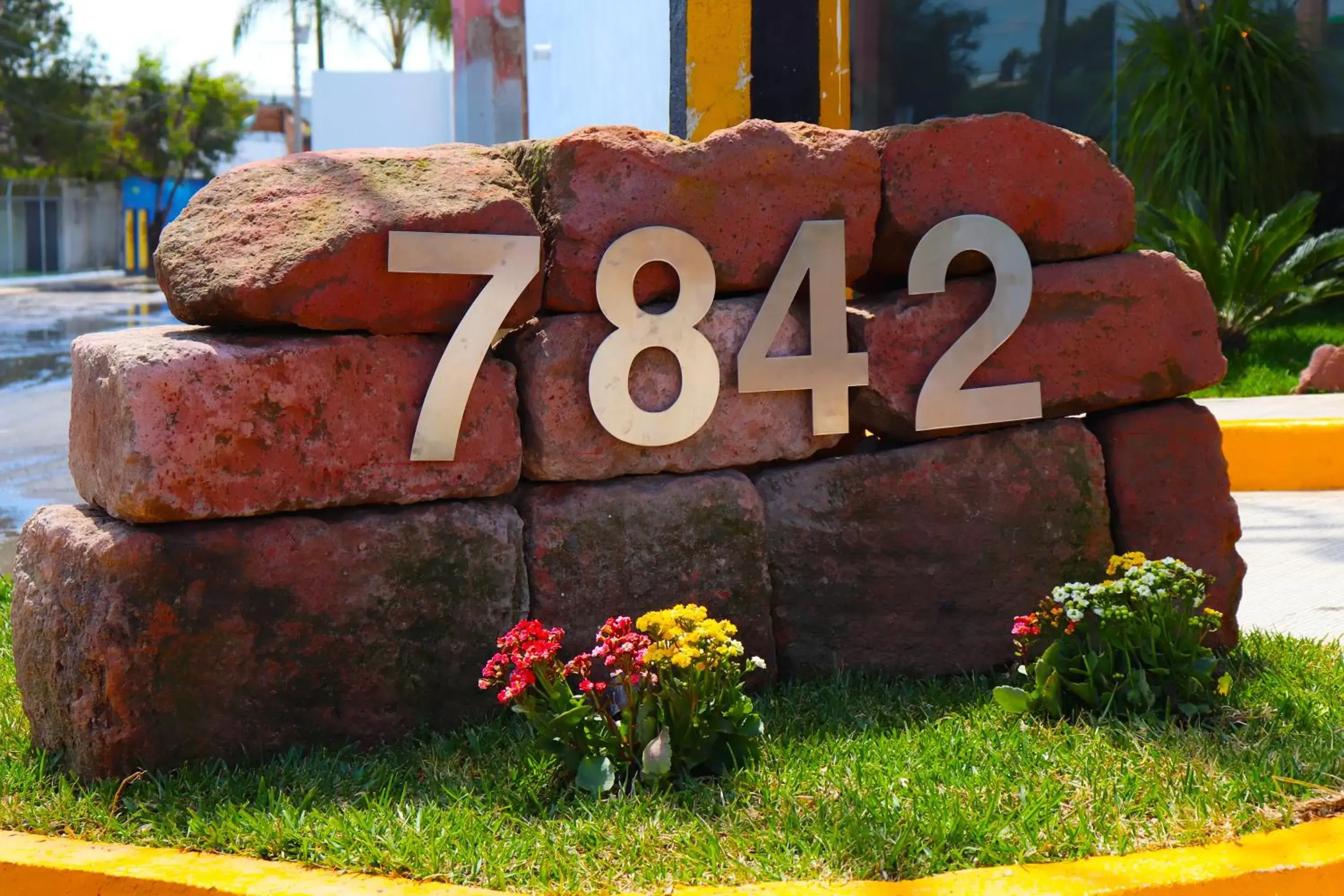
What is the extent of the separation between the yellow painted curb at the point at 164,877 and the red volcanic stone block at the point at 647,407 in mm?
1309

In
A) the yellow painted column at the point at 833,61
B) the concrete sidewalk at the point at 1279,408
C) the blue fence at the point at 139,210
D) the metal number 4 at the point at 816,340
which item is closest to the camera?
the metal number 4 at the point at 816,340

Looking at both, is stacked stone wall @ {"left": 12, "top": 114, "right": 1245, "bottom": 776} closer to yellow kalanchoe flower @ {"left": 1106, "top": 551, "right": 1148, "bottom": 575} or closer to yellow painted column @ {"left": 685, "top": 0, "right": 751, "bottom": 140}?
yellow kalanchoe flower @ {"left": 1106, "top": 551, "right": 1148, "bottom": 575}

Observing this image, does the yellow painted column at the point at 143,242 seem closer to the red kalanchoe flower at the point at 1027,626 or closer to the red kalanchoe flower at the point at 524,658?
the red kalanchoe flower at the point at 524,658

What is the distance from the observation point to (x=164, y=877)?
2949 millimetres

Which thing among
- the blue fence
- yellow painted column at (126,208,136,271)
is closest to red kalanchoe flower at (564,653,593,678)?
the blue fence

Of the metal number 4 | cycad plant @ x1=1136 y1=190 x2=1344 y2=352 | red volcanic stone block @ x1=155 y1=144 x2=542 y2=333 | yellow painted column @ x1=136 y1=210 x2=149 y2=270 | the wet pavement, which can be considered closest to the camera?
red volcanic stone block @ x1=155 y1=144 x2=542 y2=333

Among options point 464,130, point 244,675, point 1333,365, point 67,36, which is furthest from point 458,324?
point 67,36

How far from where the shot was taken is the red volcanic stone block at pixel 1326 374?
30.2 feet

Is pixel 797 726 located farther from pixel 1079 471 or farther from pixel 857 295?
pixel 857 295

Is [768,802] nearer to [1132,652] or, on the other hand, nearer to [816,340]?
[1132,652]

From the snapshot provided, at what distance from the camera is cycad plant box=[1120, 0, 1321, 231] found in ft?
36.7

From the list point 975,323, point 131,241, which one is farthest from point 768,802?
point 131,241

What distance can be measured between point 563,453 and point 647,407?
0.27 meters

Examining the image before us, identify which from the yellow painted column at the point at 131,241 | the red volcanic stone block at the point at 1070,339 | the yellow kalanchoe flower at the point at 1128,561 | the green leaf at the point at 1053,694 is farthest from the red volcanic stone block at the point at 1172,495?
the yellow painted column at the point at 131,241
